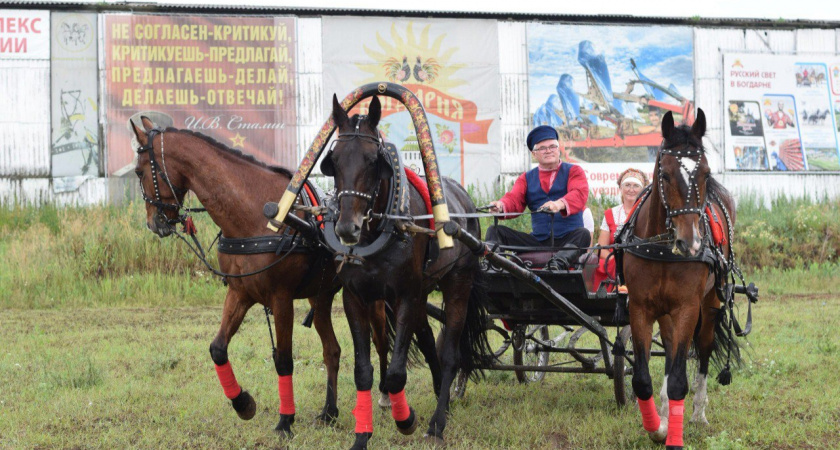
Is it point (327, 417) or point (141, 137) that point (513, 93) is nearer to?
point (327, 417)

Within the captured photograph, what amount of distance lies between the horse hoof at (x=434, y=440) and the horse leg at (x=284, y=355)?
37.7 inches

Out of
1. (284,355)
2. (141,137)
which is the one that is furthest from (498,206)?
(141,137)

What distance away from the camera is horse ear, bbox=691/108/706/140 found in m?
4.97

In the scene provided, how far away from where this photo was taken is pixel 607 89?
63.3 feet

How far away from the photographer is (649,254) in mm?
5363

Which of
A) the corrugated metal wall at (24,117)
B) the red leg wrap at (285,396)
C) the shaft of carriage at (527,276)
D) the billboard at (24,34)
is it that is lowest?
the red leg wrap at (285,396)

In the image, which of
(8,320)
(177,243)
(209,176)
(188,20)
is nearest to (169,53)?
(188,20)

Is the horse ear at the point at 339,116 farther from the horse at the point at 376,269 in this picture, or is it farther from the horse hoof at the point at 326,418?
the horse hoof at the point at 326,418

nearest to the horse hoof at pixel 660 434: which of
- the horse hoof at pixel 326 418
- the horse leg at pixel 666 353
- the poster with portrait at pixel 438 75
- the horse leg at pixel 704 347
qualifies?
the horse leg at pixel 666 353

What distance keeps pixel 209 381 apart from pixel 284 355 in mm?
2069

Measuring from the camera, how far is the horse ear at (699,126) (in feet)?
16.3

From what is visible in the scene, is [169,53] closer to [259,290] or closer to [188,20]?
[188,20]

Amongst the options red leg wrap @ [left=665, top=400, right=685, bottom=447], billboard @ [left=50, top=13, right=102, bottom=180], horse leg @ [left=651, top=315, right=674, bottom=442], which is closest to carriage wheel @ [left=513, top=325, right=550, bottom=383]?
horse leg @ [left=651, top=315, right=674, bottom=442]

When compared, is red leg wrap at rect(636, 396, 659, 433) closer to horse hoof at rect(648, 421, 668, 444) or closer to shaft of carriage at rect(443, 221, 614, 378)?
horse hoof at rect(648, 421, 668, 444)
